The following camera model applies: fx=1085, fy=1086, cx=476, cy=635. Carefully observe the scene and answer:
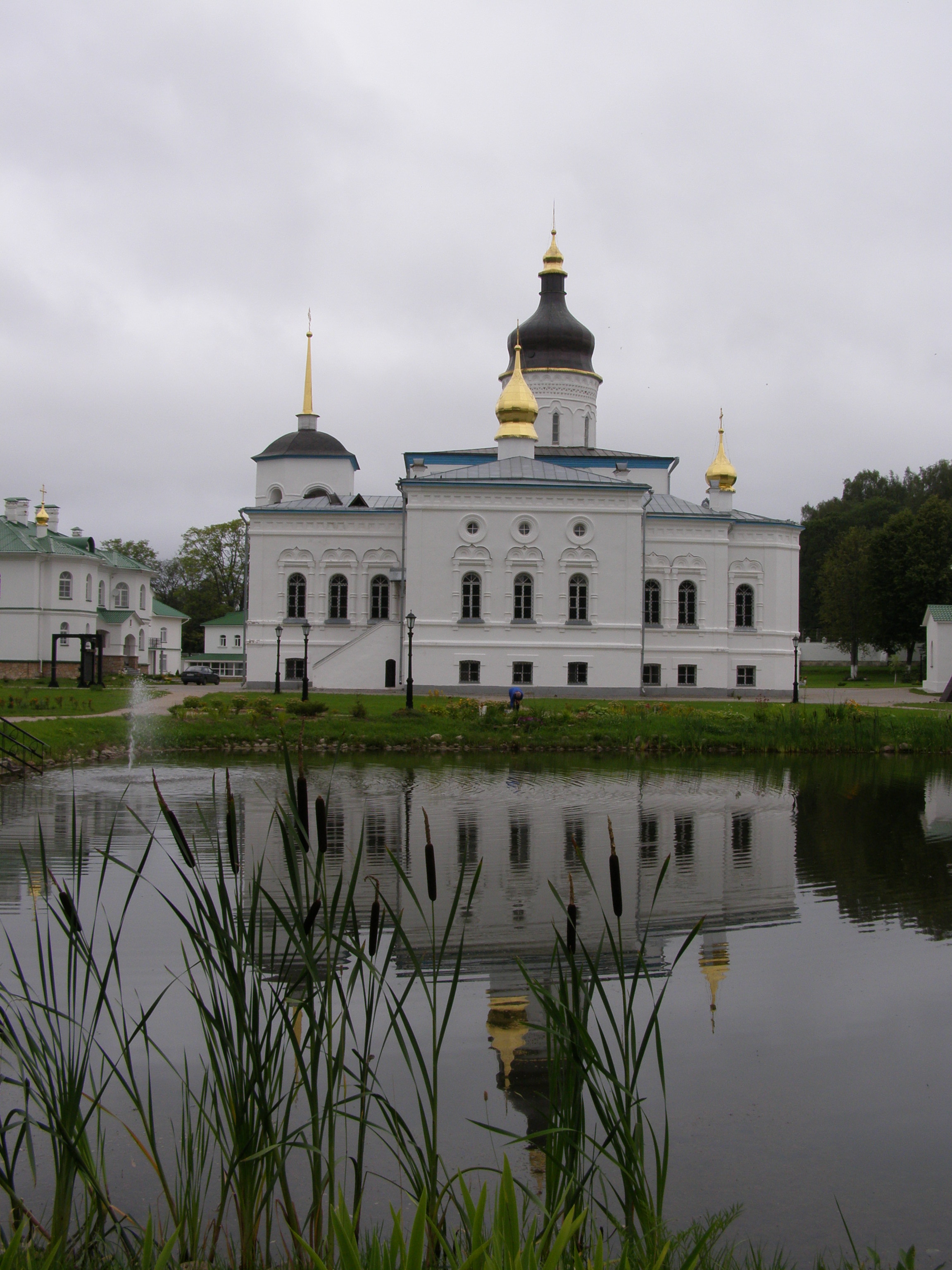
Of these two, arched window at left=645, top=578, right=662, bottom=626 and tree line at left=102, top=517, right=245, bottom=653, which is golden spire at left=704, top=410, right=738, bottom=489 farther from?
tree line at left=102, top=517, right=245, bottom=653

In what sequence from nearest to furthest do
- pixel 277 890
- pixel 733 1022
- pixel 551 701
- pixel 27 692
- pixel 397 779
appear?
1. pixel 733 1022
2. pixel 277 890
3. pixel 397 779
4. pixel 27 692
5. pixel 551 701

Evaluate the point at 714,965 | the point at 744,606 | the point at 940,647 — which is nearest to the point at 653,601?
the point at 744,606

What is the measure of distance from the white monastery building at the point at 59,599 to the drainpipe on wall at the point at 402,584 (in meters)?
13.3

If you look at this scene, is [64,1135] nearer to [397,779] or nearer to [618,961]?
[618,961]

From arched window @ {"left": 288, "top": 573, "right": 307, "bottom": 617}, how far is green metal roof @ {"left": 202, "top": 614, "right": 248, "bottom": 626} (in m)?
25.2

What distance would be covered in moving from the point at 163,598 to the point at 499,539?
5069 cm

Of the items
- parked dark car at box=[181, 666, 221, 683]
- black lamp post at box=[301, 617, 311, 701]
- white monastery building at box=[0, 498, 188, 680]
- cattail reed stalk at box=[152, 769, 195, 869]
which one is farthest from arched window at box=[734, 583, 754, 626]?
cattail reed stalk at box=[152, 769, 195, 869]

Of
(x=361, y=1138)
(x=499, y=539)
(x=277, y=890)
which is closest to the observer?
(x=361, y=1138)

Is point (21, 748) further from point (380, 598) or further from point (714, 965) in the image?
point (380, 598)

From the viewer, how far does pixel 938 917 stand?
33.1 ft

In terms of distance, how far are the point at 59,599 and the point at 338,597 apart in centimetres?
1511

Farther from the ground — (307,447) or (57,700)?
(307,447)

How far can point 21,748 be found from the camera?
19094 mm

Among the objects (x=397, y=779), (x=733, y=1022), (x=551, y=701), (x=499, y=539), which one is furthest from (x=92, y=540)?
(x=733, y=1022)
